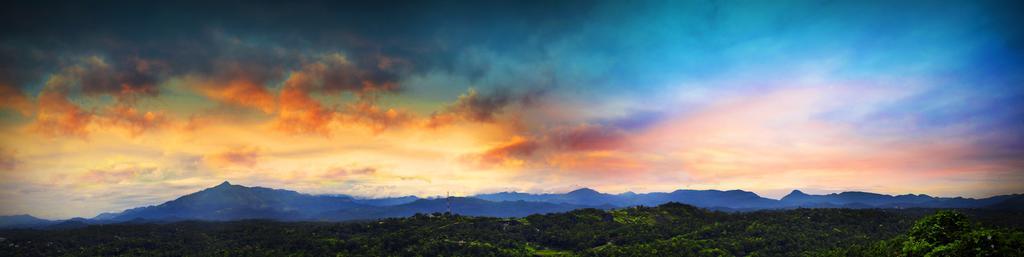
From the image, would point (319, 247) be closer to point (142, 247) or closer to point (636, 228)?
point (142, 247)

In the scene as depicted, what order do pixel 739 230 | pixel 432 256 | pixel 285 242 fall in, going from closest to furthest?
1. pixel 432 256
2. pixel 739 230
3. pixel 285 242

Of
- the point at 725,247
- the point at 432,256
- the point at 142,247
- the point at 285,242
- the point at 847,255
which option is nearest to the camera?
the point at 847,255

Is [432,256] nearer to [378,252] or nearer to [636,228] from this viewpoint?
[378,252]

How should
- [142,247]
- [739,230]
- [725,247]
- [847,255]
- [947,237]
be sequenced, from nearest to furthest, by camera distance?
[947,237] < [847,255] < [725,247] < [739,230] < [142,247]

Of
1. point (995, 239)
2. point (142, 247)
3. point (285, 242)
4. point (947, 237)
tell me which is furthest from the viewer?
point (142, 247)

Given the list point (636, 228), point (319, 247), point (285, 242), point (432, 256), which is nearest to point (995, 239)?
point (432, 256)

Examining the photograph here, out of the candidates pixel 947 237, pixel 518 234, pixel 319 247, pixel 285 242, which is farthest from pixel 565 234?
pixel 947 237

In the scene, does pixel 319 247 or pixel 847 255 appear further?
pixel 319 247

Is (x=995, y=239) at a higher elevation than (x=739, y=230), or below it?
higher

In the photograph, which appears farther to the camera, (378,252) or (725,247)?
(378,252)
